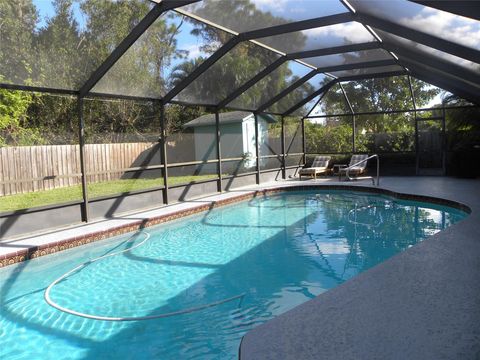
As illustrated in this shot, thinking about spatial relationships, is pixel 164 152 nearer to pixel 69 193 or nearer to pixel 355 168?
pixel 69 193

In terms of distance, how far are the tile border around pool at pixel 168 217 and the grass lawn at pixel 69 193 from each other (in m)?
1.04

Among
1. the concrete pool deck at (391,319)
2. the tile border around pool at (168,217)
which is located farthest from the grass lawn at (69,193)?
the concrete pool deck at (391,319)

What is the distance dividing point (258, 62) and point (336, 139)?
21.0ft

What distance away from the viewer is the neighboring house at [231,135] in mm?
11688

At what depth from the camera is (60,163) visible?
8.41 meters

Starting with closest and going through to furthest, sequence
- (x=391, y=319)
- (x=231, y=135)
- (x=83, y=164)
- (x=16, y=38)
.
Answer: (x=391, y=319)
(x=16, y=38)
(x=83, y=164)
(x=231, y=135)

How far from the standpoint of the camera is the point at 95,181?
8305mm

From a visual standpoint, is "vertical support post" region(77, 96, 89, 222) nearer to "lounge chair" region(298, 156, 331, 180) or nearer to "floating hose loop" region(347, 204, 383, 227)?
"floating hose loop" region(347, 204, 383, 227)

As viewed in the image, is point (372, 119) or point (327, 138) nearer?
point (372, 119)

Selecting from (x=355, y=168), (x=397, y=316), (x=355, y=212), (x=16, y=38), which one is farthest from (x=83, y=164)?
(x=355, y=168)

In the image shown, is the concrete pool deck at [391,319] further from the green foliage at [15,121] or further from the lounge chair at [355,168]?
the lounge chair at [355,168]

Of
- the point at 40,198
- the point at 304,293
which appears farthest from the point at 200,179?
the point at 304,293

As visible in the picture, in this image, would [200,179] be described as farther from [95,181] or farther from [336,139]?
[336,139]

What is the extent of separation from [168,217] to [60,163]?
2.51 meters
